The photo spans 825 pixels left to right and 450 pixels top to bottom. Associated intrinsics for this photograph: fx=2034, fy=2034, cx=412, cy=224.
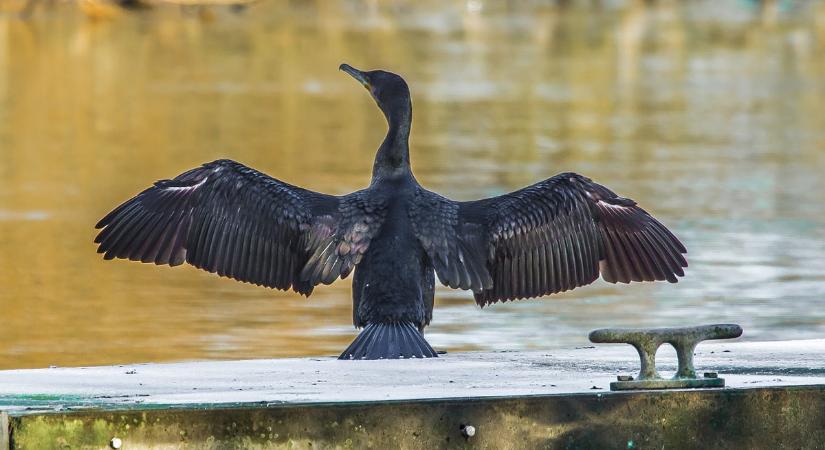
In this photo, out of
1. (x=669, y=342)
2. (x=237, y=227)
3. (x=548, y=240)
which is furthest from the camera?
(x=548, y=240)

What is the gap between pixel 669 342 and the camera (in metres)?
6.41

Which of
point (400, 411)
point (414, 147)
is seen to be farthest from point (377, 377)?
point (414, 147)

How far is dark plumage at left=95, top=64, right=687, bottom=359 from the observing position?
785cm

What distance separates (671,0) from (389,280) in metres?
61.3

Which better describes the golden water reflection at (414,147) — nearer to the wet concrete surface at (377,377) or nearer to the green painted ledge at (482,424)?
the wet concrete surface at (377,377)

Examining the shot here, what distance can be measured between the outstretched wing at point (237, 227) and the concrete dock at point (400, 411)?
1005 millimetres

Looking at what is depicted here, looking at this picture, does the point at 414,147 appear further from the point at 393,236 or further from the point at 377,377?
the point at 377,377

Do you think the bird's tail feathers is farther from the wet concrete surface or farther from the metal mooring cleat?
the metal mooring cleat

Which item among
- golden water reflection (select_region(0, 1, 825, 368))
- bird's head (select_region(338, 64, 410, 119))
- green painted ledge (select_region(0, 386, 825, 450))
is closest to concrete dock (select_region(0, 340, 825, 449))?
green painted ledge (select_region(0, 386, 825, 450))

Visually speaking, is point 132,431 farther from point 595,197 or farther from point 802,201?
point 802,201

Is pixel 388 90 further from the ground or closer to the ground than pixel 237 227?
further from the ground

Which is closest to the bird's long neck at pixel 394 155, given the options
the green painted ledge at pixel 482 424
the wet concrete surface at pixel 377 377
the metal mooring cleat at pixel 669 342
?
the wet concrete surface at pixel 377 377

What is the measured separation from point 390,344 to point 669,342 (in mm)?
1410

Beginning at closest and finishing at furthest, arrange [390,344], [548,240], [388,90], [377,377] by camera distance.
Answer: [377,377], [390,344], [548,240], [388,90]
